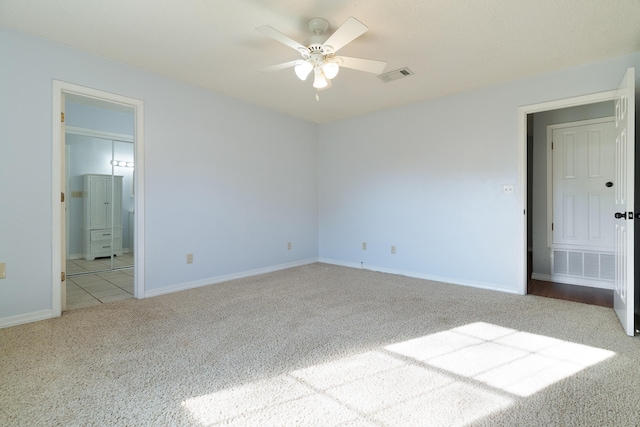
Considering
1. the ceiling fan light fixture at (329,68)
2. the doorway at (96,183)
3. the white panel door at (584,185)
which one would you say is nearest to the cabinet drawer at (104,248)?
the doorway at (96,183)

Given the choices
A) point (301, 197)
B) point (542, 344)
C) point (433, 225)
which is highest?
point (301, 197)

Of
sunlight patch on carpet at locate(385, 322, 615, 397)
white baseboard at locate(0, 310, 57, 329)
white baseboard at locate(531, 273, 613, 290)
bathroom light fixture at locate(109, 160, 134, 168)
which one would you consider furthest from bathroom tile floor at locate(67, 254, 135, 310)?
white baseboard at locate(531, 273, 613, 290)

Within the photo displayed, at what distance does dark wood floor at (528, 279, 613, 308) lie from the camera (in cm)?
316

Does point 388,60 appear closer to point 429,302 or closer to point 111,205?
point 429,302

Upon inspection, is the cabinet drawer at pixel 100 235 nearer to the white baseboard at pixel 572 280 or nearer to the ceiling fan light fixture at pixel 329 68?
the ceiling fan light fixture at pixel 329 68

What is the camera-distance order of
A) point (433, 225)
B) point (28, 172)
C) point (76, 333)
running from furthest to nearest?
point (433, 225)
point (28, 172)
point (76, 333)

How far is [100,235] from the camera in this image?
17.7 feet

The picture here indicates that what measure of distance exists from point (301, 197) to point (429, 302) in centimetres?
262

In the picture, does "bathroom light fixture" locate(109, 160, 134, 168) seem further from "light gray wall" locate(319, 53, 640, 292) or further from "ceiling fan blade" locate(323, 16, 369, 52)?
"ceiling fan blade" locate(323, 16, 369, 52)

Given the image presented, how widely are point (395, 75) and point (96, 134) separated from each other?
15.5ft

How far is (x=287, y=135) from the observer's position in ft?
15.7

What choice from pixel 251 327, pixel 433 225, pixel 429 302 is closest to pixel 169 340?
pixel 251 327

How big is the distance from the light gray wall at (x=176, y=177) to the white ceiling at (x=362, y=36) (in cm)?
25

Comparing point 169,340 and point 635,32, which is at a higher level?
point 635,32
